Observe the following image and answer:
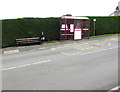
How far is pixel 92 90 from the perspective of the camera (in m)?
6.05

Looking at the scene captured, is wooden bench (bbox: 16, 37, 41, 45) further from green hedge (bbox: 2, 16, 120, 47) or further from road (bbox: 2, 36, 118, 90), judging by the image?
road (bbox: 2, 36, 118, 90)

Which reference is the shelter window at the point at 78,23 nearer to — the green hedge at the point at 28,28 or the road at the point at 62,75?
the green hedge at the point at 28,28

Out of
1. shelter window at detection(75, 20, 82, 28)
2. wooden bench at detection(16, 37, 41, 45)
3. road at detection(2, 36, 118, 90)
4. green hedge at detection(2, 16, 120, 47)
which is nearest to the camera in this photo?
road at detection(2, 36, 118, 90)

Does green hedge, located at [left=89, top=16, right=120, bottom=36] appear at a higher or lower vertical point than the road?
higher

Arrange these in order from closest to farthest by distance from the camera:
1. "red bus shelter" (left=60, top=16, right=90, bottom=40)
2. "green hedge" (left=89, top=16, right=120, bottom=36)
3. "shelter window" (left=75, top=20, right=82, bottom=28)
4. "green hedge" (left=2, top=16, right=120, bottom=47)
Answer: "green hedge" (left=2, top=16, right=120, bottom=47), "red bus shelter" (left=60, top=16, right=90, bottom=40), "shelter window" (left=75, top=20, right=82, bottom=28), "green hedge" (left=89, top=16, right=120, bottom=36)

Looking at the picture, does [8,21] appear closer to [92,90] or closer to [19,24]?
[19,24]

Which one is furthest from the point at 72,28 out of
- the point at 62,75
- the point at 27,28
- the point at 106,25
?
the point at 62,75

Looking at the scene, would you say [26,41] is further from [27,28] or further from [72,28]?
[72,28]

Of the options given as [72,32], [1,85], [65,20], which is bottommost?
[1,85]

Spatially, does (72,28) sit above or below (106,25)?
below

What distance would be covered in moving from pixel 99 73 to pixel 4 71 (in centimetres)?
492

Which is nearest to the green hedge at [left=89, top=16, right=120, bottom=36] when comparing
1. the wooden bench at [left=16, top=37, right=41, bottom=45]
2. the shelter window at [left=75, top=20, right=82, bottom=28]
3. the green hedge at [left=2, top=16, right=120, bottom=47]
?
the shelter window at [left=75, top=20, right=82, bottom=28]

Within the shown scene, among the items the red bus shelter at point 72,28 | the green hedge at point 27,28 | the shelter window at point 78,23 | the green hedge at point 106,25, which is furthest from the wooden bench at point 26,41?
the green hedge at point 106,25

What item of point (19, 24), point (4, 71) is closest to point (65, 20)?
point (19, 24)
